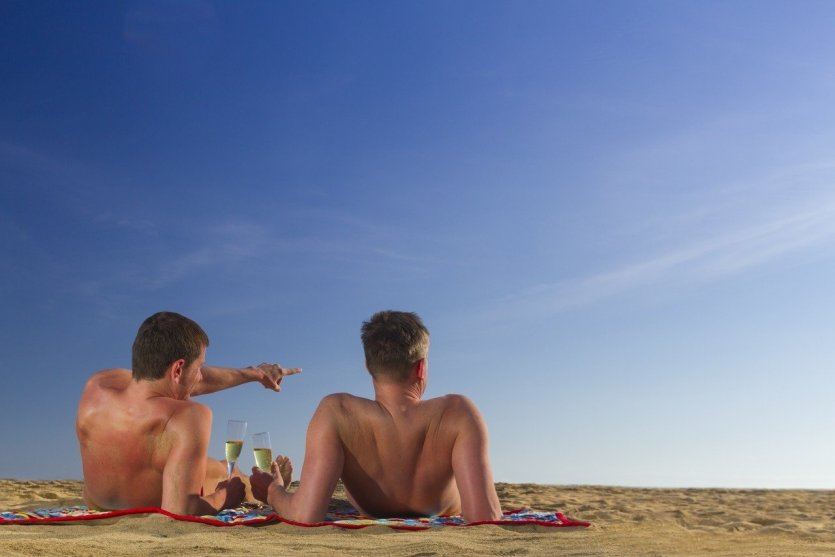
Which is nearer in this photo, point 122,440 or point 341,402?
point 341,402

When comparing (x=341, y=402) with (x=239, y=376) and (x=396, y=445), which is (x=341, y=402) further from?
(x=239, y=376)

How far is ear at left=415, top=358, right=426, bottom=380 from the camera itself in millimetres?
5082

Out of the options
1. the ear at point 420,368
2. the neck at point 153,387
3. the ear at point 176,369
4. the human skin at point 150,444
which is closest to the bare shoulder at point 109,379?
the human skin at point 150,444

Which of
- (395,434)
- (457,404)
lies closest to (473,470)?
(457,404)

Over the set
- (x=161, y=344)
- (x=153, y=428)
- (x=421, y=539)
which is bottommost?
(x=421, y=539)

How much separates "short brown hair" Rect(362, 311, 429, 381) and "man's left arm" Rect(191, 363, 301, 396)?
1.92m

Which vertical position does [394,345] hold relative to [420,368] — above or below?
above

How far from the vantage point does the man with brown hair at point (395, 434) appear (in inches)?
195

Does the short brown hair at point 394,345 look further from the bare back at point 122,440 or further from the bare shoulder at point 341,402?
the bare back at point 122,440

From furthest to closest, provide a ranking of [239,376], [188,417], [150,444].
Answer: [239,376]
[150,444]
[188,417]

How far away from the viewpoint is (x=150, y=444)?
5.55 metres

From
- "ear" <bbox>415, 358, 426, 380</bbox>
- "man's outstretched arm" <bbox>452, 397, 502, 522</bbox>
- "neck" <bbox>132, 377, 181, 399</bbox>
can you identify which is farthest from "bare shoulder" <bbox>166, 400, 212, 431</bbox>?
"man's outstretched arm" <bbox>452, 397, 502, 522</bbox>

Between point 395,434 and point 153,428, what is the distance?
1873 millimetres

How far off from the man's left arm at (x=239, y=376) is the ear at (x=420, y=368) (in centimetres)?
216
